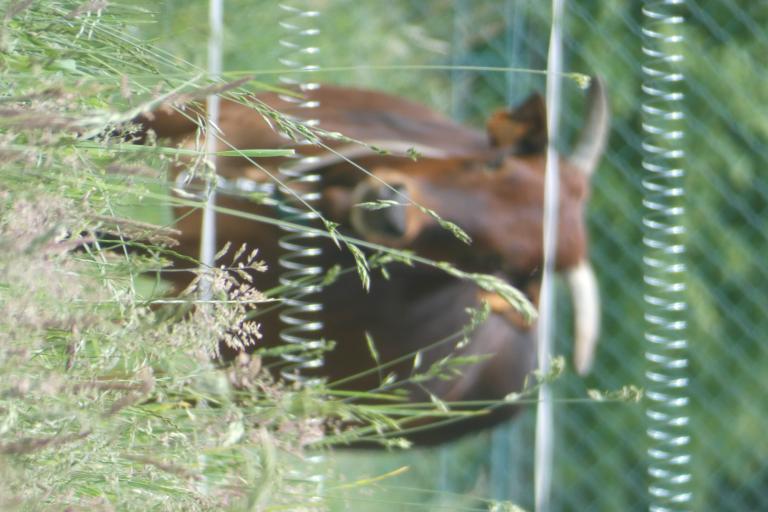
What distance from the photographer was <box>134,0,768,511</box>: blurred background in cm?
370

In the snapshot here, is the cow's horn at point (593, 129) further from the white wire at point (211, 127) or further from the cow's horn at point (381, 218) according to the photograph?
the white wire at point (211, 127)

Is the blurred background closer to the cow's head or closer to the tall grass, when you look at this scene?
the cow's head

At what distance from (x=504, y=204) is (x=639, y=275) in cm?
144

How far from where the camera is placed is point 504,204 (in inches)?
98.0

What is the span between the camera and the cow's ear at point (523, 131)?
264 cm

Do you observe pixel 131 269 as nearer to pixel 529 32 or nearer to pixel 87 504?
pixel 87 504

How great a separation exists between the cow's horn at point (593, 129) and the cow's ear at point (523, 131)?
0.17 m

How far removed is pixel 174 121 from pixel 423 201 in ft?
1.84

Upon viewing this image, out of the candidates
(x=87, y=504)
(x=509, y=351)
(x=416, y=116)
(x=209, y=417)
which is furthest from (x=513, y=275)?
(x=87, y=504)

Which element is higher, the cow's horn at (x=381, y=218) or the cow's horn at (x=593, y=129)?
the cow's horn at (x=593, y=129)

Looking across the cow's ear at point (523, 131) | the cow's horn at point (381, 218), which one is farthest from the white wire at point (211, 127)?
the cow's ear at point (523, 131)

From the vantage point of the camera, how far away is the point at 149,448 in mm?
809

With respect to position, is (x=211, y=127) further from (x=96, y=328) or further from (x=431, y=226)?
(x=431, y=226)

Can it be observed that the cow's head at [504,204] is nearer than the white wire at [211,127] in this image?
No
